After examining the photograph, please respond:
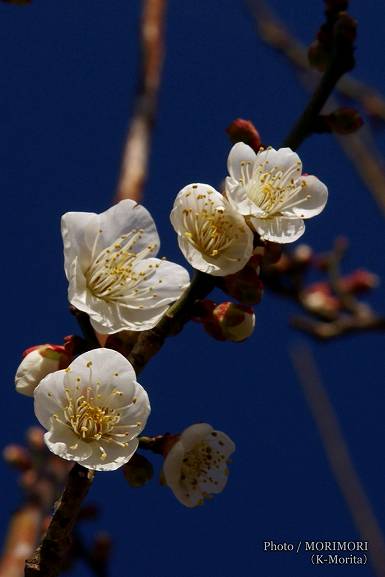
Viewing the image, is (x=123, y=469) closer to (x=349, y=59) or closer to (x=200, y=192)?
(x=200, y=192)

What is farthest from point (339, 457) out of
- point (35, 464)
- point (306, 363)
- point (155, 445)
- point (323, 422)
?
point (35, 464)

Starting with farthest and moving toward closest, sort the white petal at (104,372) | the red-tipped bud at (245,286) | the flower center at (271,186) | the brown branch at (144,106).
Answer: the brown branch at (144,106)
the flower center at (271,186)
the red-tipped bud at (245,286)
the white petal at (104,372)

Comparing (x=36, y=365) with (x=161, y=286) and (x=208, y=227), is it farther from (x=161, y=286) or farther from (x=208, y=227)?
(x=208, y=227)

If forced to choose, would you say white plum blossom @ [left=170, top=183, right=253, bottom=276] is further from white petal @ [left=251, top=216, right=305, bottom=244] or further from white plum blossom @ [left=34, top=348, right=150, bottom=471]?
white plum blossom @ [left=34, top=348, right=150, bottom=471]

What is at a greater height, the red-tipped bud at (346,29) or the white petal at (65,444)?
the red-tipped bud at (346,29)

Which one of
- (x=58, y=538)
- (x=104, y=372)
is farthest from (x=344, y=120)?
(x=58, y=538)

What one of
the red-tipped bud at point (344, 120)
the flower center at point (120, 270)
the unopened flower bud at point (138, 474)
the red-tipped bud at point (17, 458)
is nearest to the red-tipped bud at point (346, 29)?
the red-tipped bud at point (344, 120)

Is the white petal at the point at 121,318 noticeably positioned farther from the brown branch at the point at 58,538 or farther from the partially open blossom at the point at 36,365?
the brown branch at the point at 58,538
